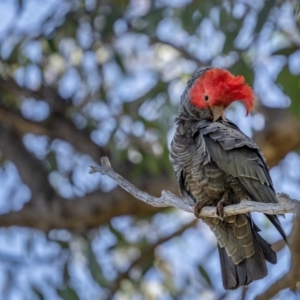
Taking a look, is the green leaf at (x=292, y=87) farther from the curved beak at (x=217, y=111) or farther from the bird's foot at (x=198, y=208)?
the bird's foot at (x=198, y=208)

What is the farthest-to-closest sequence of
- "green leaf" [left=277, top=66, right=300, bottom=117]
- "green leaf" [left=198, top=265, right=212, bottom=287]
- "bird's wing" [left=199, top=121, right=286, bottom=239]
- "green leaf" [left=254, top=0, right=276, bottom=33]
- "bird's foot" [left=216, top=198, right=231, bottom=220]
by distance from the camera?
"green leaf" [left=198, top=265, right=212, bottom=287], "green leaf" [left=254, top=0, right=276, bottom=33], "green leaf" [left=277, top=66, right=300, bottom=117], "bird's wing" [left=199, top=121, right=286, bottom=239], "bird's foot" [left=216, top=198, right=231, bottom=220]

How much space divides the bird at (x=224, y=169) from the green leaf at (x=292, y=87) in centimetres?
50

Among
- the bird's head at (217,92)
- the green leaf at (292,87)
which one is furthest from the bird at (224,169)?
the green leaf at (292,87)

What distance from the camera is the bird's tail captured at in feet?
11.4

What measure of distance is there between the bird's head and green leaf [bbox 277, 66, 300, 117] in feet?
1.59

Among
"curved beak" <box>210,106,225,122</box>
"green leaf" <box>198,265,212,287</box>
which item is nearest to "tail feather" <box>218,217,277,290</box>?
"curved beak" <box>210,106,225,122</box>

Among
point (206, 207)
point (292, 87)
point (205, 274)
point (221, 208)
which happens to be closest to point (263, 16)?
point (292, 87)

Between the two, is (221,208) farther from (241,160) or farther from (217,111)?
(217,111)

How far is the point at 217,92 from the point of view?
354 centimetres

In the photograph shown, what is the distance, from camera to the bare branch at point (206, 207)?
112 inches

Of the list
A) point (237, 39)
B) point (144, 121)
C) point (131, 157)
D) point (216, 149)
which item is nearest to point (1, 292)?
point (131, 157)

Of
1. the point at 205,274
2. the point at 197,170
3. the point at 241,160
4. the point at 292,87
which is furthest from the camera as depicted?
the point at 205,274

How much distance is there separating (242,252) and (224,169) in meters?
0.40

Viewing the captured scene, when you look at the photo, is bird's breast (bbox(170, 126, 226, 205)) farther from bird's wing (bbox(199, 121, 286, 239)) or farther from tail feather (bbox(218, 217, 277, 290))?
tail feather (bbox(218, 217, 277, 290))
